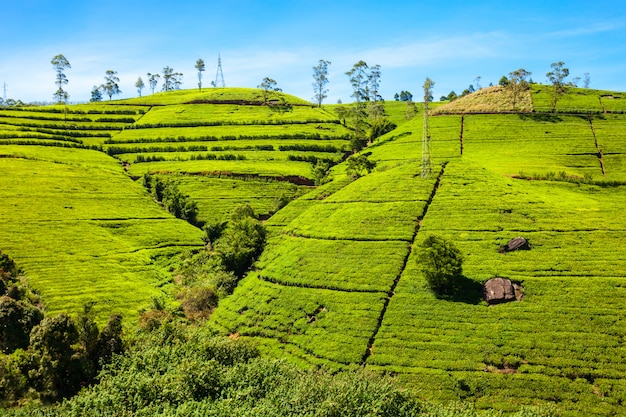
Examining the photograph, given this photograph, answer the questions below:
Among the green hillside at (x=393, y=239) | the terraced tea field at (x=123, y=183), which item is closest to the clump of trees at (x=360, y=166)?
the green hillside at (x=393, y=239)

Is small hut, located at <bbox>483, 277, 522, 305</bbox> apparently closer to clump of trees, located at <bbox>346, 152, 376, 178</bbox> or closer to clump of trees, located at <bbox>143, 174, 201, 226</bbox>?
clump of trees, located at <bbox>346, 152, 376, 178</bbox>

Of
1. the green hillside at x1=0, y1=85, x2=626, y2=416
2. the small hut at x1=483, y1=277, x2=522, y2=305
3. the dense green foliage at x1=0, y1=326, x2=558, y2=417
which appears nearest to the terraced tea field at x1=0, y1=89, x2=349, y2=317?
the green hillside at x1=0, y1=85, x2=626, y2=416

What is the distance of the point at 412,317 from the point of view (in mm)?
62219

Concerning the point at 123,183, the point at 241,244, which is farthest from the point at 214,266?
the point at 123,183

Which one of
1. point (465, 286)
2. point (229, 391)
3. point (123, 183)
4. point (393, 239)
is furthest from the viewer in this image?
point (123, 183)

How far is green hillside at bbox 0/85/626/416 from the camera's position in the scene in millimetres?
53938

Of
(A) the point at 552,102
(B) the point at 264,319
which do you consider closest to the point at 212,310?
(B) the point at 264,319

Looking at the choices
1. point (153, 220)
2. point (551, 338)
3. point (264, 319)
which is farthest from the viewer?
point (153, 220)

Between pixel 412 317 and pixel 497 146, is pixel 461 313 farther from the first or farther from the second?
pixel 497 146

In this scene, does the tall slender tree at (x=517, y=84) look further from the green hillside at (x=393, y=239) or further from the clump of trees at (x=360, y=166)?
the clump of trees at (x=360, y=166)

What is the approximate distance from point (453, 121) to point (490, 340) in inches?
4644

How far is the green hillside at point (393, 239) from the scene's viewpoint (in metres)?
53.9

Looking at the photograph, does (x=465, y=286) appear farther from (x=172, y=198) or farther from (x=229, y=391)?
(x=172, y=198)

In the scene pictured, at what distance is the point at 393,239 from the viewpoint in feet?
262
